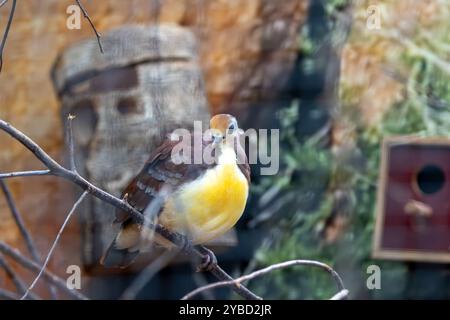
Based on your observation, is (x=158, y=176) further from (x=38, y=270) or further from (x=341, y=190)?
(x=341, y=190)

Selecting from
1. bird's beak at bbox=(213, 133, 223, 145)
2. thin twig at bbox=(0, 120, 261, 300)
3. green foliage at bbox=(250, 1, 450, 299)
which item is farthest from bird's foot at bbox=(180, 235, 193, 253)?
green foliage at bbox=(250, 1, 450, 299)

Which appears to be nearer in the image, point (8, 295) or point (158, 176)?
point (158, 176)

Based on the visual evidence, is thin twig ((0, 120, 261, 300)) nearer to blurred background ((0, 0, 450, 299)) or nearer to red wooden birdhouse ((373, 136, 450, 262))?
blurred background ((0, 0, 450, 299))

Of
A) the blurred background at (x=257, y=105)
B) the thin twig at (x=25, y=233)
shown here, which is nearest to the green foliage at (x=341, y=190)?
the blurred background at (x=257, y=105)

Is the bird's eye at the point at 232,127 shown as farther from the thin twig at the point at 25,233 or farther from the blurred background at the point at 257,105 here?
the thin twig at the point at 25,233

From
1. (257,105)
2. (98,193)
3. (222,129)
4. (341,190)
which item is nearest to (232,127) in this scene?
(222,129)

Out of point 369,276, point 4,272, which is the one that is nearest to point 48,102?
point 4,272

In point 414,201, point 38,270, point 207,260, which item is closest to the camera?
point 207,260
